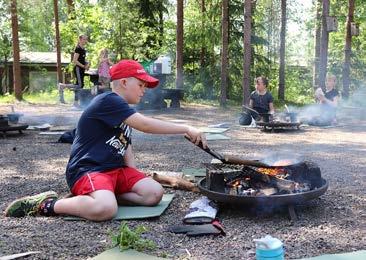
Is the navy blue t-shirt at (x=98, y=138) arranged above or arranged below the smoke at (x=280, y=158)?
above

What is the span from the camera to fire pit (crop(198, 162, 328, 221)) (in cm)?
364

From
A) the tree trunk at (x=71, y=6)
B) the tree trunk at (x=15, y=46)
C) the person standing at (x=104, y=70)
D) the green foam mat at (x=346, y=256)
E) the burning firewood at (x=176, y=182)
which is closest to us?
the green foam mat at (x=346, y=256)

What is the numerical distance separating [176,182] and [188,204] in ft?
1.83

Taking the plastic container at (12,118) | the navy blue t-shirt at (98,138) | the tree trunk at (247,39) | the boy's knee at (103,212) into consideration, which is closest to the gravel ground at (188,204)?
the boy's knee at (103,212)

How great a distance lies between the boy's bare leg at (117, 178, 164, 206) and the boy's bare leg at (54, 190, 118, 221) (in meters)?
0.40

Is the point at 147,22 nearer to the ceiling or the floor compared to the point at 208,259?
nearer to the ceiling

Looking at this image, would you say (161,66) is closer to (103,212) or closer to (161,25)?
(161,25)

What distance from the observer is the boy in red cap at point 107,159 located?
11.8 ft

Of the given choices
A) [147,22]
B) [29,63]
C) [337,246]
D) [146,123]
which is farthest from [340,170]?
[29,63]

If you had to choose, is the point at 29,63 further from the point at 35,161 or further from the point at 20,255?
the point at 20,255

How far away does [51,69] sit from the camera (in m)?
34.3

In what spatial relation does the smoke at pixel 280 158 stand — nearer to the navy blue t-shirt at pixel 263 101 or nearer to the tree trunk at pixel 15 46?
the navy blue t-shirt at pixel 263 101

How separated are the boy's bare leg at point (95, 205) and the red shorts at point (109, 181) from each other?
5cm

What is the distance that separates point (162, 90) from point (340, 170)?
8.71 m
